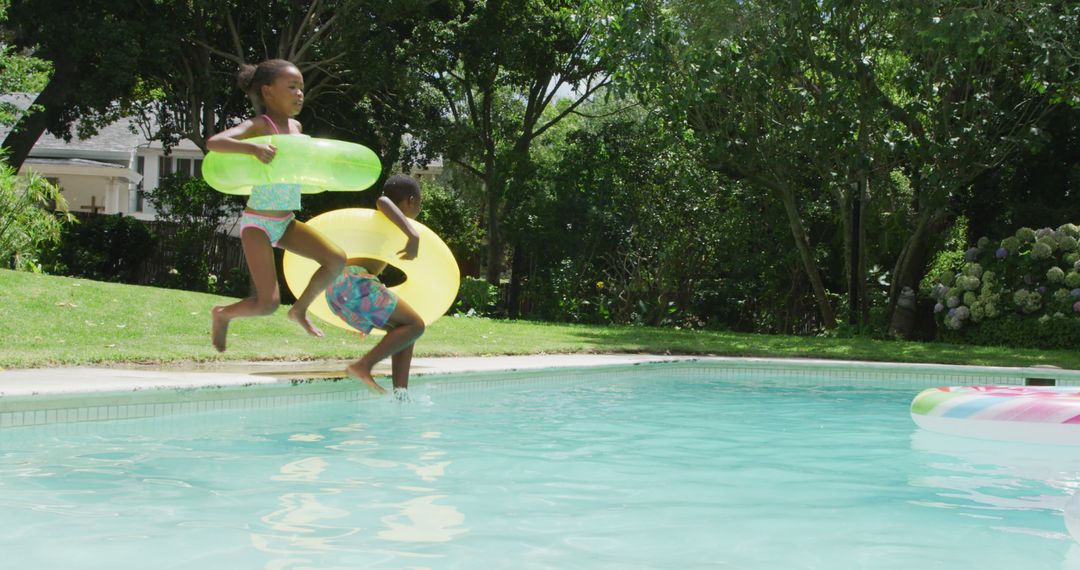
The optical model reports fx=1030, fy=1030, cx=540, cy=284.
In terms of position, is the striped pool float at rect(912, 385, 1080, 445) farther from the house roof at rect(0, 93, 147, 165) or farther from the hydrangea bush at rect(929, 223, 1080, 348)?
the house roof at rect(0, 93, 147, 165)

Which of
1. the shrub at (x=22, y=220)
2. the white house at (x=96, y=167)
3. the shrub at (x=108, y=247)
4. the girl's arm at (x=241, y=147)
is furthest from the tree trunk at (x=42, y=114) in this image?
the girl's arm at (x=241, y=147)

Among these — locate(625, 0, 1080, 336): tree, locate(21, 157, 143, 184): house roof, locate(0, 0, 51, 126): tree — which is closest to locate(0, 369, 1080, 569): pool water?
locate(625, 0, 1080, 336): tree

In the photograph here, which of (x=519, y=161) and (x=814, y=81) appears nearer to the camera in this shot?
(x=814, y=81)

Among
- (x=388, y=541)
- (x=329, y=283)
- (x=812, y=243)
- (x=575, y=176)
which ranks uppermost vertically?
(x=575, y=176)

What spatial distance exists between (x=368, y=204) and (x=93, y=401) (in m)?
16.2

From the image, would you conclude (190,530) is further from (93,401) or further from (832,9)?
(832,9)

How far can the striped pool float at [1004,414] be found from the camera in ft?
21.1

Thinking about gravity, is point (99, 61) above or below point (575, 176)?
above

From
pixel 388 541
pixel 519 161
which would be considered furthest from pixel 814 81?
pixel 388 541

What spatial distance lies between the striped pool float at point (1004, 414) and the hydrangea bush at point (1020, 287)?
877cm

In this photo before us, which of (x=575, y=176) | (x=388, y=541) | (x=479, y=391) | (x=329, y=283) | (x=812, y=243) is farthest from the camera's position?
(x=575, y=176)

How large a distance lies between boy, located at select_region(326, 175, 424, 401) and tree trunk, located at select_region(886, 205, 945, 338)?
1237 centimetres

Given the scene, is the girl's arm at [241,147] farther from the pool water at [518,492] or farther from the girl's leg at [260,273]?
the pool water at [518,492]

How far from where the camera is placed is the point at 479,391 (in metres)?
8.95
